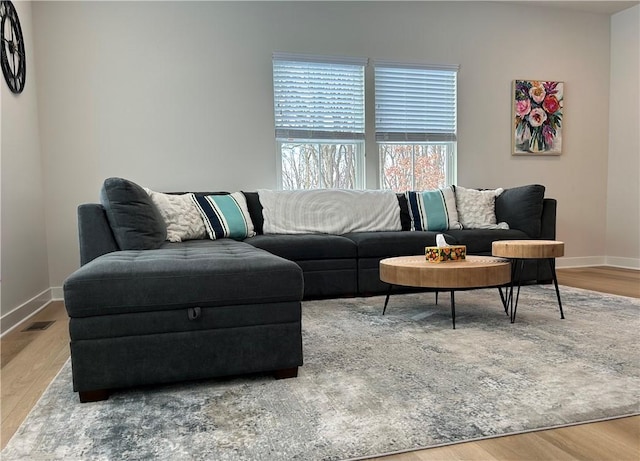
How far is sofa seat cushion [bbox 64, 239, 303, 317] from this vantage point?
66.4 inches

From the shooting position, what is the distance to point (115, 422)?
155cm

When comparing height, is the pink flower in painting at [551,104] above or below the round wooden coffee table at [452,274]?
above

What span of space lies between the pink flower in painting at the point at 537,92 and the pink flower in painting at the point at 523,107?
8 cm

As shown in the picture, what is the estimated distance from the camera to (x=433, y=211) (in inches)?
168

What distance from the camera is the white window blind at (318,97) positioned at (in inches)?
179

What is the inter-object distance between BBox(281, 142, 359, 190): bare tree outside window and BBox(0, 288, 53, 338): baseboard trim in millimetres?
2231

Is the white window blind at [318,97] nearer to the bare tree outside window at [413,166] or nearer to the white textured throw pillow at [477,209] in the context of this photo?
the bare tree outside window at [413,166]

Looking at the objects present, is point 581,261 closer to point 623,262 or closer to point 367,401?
point 623,262

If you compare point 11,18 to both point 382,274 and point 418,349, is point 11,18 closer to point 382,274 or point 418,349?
point 382,274

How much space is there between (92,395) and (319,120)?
3460 mm

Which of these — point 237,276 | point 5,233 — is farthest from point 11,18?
point 237,276

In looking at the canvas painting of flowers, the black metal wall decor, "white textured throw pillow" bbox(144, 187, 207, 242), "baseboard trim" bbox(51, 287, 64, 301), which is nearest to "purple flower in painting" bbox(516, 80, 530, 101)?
the canvas painting of flowers

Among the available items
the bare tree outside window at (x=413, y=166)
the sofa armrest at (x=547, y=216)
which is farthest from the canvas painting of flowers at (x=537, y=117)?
the sofa armrest at (x=547, y=216)

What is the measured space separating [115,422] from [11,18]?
3191mm
